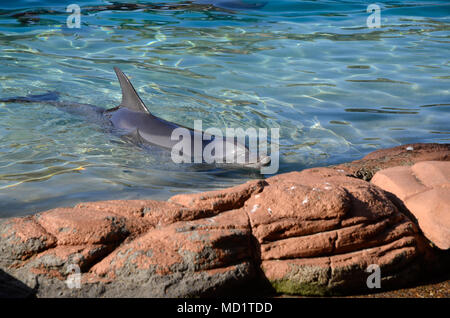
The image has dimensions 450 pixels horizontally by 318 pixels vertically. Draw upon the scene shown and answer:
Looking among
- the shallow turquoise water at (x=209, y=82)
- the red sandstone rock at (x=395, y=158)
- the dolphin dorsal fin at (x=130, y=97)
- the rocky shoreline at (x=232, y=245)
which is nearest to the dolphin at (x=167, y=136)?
the dolphin dorsal fin at (x=130, y=97)

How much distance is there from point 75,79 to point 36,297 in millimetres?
5701

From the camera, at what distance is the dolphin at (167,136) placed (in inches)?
187

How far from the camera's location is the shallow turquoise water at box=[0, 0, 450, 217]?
4.58 meters

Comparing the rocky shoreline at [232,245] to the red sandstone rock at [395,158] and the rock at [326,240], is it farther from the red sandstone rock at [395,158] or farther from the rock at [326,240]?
the red sandstone rock at [395,158]

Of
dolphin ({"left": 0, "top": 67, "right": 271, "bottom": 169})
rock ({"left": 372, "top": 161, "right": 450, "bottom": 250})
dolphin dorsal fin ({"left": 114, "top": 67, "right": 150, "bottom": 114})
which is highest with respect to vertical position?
dolphin dorsal fin ({"left": 114, "top": 67, "right": 150, "bottom": 114})

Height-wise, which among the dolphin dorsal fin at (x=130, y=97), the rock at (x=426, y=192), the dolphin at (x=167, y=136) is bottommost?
the dolphin at (x=167, y=136)

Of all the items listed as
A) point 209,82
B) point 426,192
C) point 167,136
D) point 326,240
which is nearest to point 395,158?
point 426,192

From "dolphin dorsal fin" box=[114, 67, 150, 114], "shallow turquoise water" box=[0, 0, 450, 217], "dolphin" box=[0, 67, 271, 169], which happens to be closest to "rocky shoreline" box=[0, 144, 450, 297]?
"shallow turquoise water" box=[0, 0, 450, 217]

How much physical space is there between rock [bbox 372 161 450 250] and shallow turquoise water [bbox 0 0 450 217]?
1.41 metres

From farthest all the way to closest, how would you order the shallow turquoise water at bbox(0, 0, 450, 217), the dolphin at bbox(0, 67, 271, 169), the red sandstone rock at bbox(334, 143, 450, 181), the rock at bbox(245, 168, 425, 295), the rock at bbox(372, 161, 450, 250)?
the dolphin at bbox(0, 67, 271, 169) → the shallow turquoise water at bbox(0, 0, 450, 217) → the red sandstone rock at bbox(334, 143, 450, 181) → the rock at bbox(372, 161, 450, 250) → the rock at bbox(245, 168, 425, 295)

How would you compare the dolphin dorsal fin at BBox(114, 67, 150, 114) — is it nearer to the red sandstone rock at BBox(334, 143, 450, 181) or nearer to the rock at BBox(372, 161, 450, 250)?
the red sandstone rock at BBox(334, 143, 450, 181)

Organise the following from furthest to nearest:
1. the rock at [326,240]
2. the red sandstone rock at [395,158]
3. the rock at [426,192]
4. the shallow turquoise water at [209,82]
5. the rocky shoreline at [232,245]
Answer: the shallow turquoise water at [209,82] < the red sandstone rock at [395,158] < the rock at [426,192] < the rock at [326,240] < the rocky shoreline at [232,245]
